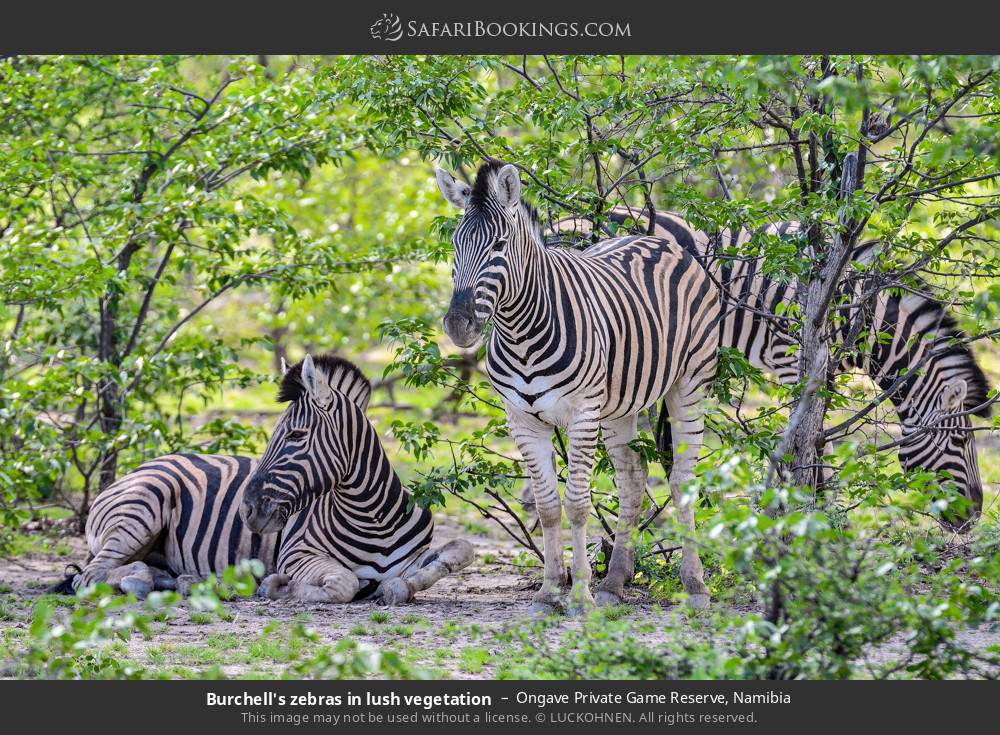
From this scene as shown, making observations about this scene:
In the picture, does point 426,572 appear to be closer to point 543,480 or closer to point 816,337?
point 543,480

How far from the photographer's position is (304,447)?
27.6 ft

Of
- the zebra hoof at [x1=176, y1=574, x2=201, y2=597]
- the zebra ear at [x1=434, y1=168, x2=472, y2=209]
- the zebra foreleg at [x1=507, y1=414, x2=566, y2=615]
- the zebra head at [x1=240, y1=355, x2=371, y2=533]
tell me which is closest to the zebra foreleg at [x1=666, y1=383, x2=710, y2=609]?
the zebra foreleg at [x1=507, y1=414, x2=566, y2=615]

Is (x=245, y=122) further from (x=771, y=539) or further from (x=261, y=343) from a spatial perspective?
(x=771, y=539)

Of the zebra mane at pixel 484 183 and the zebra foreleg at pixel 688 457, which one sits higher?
the zebra mane at pixel 484 183

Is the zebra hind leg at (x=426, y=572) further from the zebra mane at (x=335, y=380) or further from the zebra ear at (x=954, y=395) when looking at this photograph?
the zebra ear at (x=954, y=395)

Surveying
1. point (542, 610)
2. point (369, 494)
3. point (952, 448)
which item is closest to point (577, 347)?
point (542, 610)

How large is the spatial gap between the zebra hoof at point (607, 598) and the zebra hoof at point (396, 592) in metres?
1.37

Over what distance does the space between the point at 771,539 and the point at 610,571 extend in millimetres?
3266

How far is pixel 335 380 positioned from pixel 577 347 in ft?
7.08

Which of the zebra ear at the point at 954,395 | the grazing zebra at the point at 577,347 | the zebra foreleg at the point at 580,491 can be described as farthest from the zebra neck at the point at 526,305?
the zebra ear at the point at 954,395

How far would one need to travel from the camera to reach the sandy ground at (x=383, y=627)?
6680mm

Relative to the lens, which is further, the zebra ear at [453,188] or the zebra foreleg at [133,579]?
the zebra foreleg at [133,579]

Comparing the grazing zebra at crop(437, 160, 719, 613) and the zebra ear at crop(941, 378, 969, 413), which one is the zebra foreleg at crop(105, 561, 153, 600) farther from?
the zebra ear at crop(941, 378, 969, 413)

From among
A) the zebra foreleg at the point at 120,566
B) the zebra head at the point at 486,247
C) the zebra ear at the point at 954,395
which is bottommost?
the zebra foreleg at the point at 120,566
